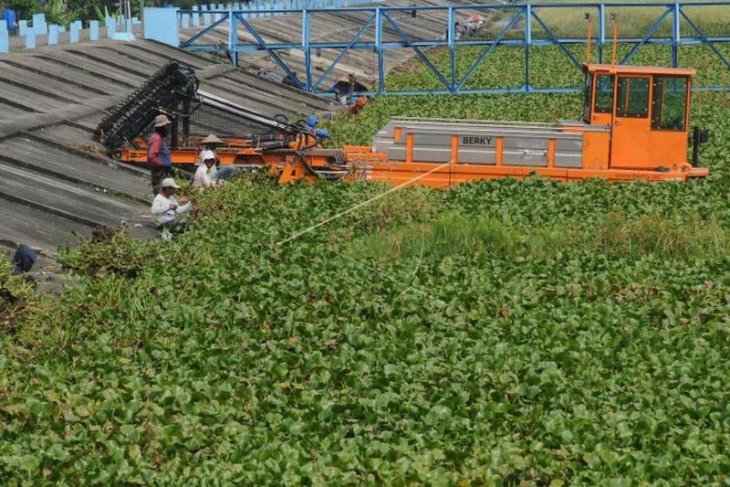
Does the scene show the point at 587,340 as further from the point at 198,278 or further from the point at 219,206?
the point at 219,206

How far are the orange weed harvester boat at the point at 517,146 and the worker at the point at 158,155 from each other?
145cm

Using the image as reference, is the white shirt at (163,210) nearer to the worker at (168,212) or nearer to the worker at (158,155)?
the worker at (168,212)

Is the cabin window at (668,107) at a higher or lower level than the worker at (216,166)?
higher

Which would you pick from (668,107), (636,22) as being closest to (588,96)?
(668,107)

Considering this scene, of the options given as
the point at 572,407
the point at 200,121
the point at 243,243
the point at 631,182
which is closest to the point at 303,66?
the point at 200,121

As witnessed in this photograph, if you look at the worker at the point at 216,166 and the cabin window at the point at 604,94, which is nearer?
the worker at the point at 216,166

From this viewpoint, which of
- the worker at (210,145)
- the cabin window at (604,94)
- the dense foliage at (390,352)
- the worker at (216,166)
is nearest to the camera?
the dense foliage at (390,352)

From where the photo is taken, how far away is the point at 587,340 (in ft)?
43.3

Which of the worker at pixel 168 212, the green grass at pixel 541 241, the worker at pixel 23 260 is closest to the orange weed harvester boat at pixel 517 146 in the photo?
the worker at pixel 168 212

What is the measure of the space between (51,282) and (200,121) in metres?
10.4

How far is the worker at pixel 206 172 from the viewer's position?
A: 71.1 ft

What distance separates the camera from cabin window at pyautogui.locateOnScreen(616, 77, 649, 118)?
23328 millimetres

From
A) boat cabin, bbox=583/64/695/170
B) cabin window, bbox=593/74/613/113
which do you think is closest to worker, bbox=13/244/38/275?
boat cabin, bbox=583/64/695/170

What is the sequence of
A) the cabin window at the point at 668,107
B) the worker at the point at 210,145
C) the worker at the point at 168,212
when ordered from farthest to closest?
the cabin window at the point at 668,107, the worker at the point at 210,145, the worker at the point at 168,212
